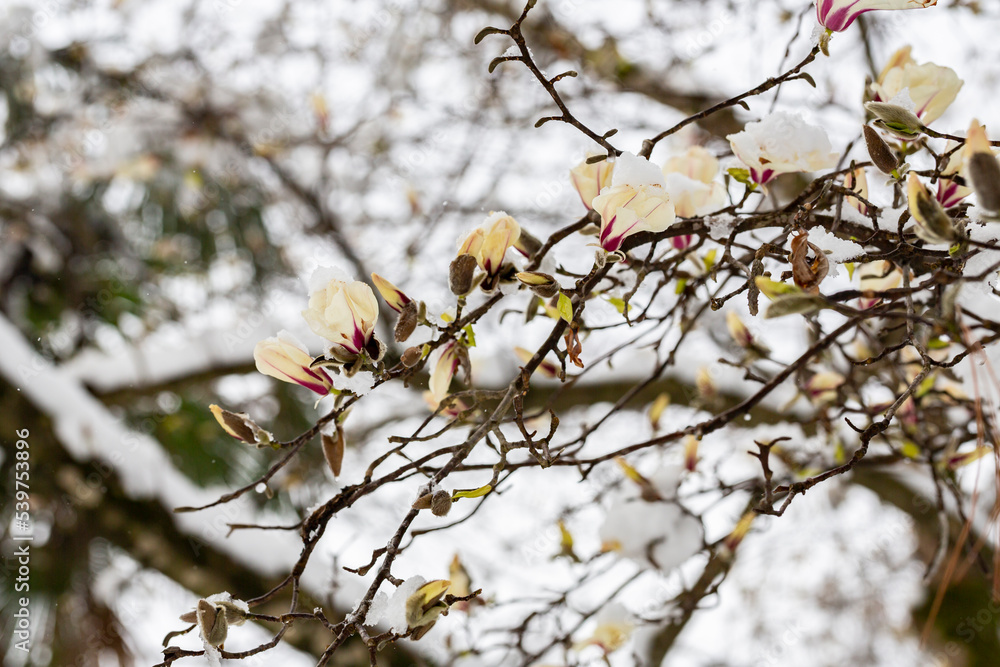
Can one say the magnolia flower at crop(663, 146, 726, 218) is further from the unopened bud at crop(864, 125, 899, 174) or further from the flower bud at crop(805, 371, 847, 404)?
the flower bud at crop(805, 371, 847, 404)

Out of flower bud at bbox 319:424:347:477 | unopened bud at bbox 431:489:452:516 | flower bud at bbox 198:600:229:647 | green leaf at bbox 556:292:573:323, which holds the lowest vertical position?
flower bud at bbox 198:600:229:647

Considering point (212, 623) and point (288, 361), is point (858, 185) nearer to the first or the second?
point (288, 361)

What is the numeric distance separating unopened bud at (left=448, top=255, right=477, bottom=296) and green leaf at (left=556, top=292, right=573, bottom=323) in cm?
6

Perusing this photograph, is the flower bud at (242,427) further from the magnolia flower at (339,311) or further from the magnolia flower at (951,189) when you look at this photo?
the magnolia flower at (951,189)

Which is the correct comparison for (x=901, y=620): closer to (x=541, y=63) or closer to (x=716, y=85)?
(x=716, y=85)

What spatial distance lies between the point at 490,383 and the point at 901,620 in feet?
8.24

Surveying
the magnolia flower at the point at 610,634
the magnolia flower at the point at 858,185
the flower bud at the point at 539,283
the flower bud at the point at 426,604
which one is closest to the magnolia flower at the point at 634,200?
the flower bud at the point at 539,283

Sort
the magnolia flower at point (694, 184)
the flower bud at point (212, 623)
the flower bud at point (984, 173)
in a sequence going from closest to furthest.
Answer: the flower bud at point (984, 173) → the flower bud at point (212, 623) → the magnolia flower at point (694, 184)

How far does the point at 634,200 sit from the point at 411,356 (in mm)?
173

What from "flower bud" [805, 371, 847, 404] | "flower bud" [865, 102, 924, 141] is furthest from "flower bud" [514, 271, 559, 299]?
"flower bud" [805, 371, 847, 404]

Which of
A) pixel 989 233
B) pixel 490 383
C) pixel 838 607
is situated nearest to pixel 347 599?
pixel 490 383

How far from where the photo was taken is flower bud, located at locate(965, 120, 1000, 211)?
303 mm

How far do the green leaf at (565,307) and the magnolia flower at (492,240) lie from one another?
0.05m

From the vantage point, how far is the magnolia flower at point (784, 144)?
47 centimetres
